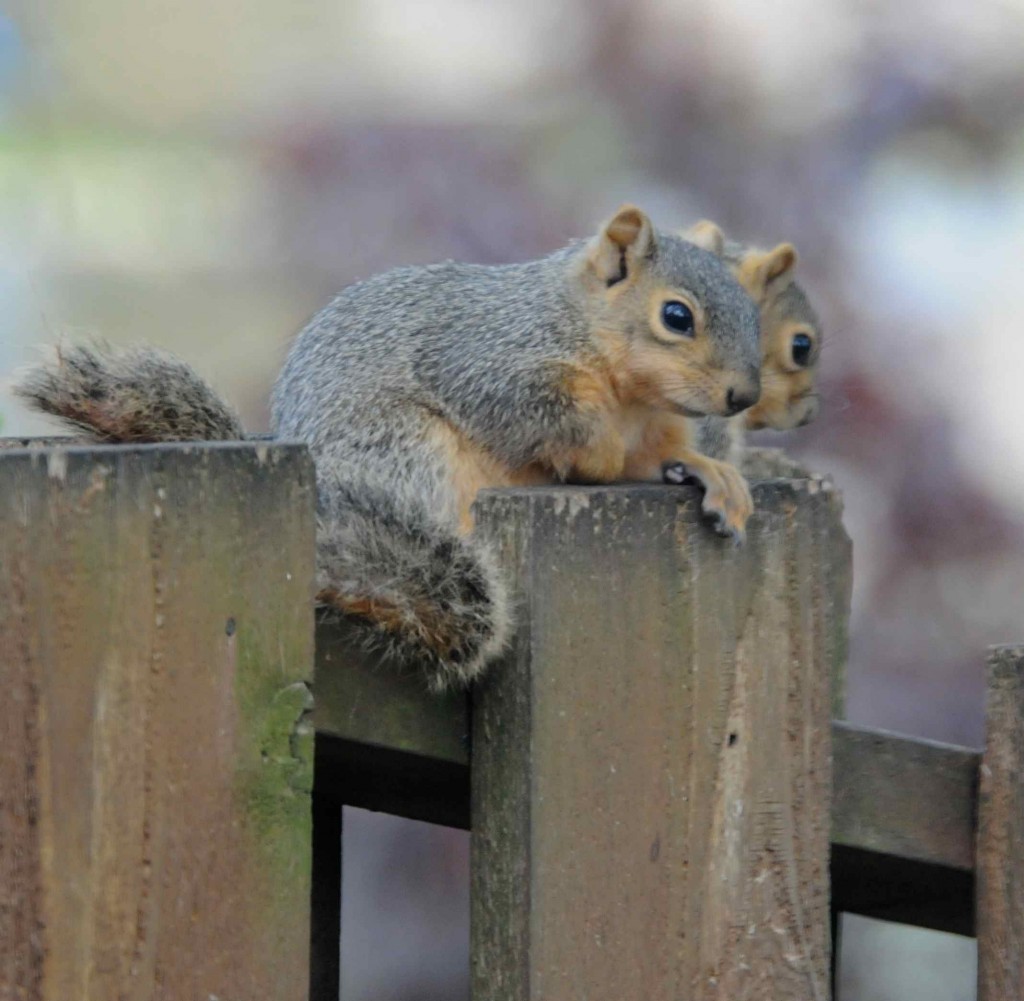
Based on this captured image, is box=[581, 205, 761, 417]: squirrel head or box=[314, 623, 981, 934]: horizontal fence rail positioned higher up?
box=[581, 205, 761, 417]: squirrel head

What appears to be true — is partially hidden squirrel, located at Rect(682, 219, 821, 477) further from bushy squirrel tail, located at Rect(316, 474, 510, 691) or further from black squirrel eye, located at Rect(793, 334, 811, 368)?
bushy squirrel tail, located at Rect(316, 474, 510, 691)

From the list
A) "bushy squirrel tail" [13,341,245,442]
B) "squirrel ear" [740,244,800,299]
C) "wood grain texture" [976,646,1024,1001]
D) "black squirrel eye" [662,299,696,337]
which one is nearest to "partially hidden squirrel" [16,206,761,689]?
"black squirrel eye" [662,299,696,337]

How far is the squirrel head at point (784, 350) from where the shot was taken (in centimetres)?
258

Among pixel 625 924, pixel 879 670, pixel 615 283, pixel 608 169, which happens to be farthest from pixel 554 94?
pixel 625 924

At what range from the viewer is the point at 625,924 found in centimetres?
121

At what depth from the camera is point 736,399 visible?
1770mm

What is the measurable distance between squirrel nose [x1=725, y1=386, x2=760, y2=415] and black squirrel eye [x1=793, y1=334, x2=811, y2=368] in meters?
0.87

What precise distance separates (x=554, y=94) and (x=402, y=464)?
97 cm

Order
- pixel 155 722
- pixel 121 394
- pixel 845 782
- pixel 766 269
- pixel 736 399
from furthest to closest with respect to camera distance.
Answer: pixel 766 269 < pixel 736 399 < pixel 845 782 < pixel 121 394 < pixel 155 722

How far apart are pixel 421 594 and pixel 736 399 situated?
66 cm

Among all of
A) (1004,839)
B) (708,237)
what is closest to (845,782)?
(1004,839)

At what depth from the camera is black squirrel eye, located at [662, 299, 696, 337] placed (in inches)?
71.3

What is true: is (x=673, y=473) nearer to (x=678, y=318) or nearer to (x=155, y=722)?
(x=678, y=318)

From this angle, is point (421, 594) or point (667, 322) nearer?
point (421, 594)
